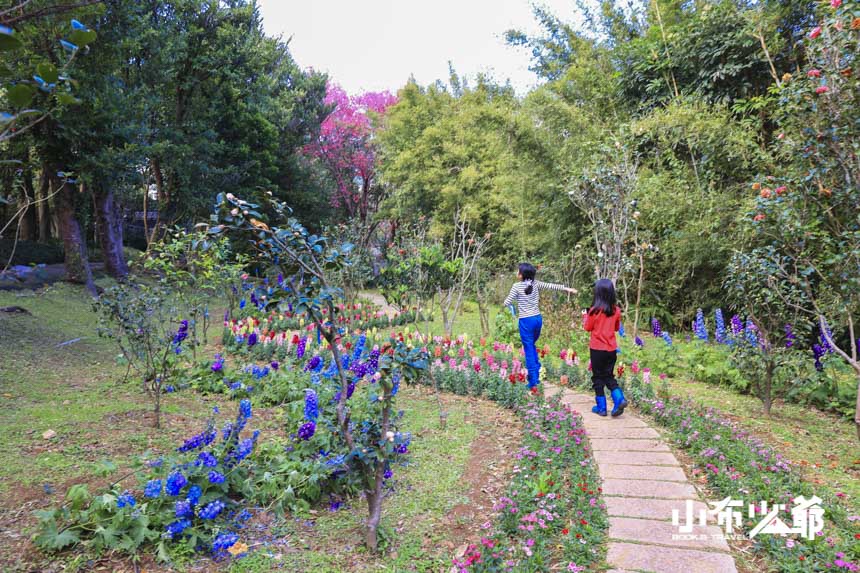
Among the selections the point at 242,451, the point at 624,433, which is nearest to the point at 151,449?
the point at 242,451

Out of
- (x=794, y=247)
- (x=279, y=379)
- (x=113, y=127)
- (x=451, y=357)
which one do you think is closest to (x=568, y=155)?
(x=451, y=357)

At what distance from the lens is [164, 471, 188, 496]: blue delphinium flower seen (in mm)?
2146

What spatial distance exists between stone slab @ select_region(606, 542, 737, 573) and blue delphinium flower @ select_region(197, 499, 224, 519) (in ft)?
5.53

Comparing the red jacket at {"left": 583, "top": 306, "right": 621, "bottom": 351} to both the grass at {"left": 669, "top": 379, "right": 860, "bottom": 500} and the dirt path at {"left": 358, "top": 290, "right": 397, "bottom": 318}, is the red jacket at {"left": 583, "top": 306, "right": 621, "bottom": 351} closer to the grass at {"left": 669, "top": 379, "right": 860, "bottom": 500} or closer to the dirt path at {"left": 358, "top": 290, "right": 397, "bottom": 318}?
the grass at {"left": 669, "top": 379, "right": 860, "bottom": 500}

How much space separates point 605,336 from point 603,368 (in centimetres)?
26

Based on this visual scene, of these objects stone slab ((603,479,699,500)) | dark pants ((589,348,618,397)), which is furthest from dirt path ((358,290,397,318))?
stone slab ((603,479,699,500))

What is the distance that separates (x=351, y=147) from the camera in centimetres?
1808

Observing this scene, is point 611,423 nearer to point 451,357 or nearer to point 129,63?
point 451,357

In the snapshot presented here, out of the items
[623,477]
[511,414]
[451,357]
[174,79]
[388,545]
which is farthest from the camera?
[174,79]

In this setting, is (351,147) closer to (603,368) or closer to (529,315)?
(529,315)

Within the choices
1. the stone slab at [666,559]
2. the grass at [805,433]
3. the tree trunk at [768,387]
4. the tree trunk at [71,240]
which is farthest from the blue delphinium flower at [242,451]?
the tree trunk at [71,240]

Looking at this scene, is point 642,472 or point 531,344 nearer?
→ point 642,472

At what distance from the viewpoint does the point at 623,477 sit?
2893 millimetres

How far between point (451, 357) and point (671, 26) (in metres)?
7.22
